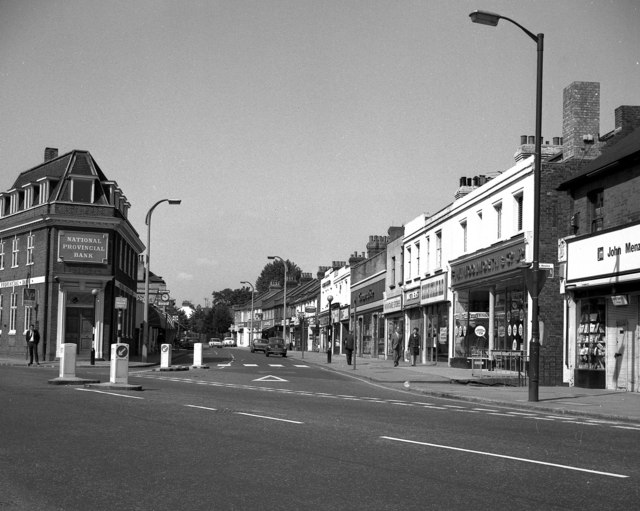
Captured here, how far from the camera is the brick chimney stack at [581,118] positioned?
28053 mm

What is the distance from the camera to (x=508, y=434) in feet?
40.8

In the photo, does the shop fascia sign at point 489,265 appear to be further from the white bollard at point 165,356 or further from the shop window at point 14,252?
the shop window at point 14,252

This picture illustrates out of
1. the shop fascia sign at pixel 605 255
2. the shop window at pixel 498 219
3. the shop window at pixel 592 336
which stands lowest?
the shop window at pixel 592 336

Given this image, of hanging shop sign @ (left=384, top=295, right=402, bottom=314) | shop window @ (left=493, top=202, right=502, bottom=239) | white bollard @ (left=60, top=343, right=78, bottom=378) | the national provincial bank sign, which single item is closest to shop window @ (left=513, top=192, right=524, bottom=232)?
shop window @ (left=493, top=202, right=502, bottom=239)

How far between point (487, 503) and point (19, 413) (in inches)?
373

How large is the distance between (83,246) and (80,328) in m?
→ 4.55

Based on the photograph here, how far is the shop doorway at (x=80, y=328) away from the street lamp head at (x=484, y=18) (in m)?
31.7

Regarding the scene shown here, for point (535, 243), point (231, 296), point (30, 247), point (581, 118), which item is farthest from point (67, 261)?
point (231, 296)

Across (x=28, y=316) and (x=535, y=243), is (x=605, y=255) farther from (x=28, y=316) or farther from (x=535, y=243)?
(x=28, y=316)

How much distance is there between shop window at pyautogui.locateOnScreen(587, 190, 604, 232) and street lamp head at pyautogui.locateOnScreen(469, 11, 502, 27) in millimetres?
8106

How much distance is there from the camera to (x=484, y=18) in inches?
747

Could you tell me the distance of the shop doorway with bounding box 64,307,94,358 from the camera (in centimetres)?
4422

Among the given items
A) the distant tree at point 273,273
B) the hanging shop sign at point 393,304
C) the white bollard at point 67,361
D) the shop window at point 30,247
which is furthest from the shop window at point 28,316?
the distant tree at point 273,273

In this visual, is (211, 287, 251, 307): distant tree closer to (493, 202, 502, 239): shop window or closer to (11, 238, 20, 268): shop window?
(11, 238, 20, 268): shop window
